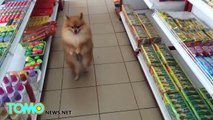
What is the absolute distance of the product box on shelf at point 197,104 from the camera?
1604 mm

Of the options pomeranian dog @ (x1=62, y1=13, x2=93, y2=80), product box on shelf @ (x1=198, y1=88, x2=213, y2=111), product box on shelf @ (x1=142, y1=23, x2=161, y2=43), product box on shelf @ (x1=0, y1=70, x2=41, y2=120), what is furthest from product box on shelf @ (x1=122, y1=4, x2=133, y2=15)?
product box on shelf @ (x1=0, y1=70, x2=41, y2=120)

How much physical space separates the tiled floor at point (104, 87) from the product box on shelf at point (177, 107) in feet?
1.01

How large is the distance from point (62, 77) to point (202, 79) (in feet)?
5.60

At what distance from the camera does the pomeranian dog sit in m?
2.15

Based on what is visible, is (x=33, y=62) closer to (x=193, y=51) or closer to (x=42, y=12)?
(x=42, y=12)

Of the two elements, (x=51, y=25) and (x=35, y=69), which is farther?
(x=51, y=25)

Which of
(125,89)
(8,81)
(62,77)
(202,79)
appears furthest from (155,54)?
(8,81)

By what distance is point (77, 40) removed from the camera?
7.28ft

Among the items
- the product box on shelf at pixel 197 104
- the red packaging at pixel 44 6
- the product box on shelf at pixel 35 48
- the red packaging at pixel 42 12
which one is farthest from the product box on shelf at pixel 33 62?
the product box on shelf at pixel 197 104

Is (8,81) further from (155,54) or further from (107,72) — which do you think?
(155,54)

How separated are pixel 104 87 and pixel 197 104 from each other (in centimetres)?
106

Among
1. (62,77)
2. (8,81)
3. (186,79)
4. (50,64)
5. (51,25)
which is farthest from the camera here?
(51,25)

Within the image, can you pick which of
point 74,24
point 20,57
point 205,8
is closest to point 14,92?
point 74,24

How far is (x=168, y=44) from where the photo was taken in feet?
8.59
